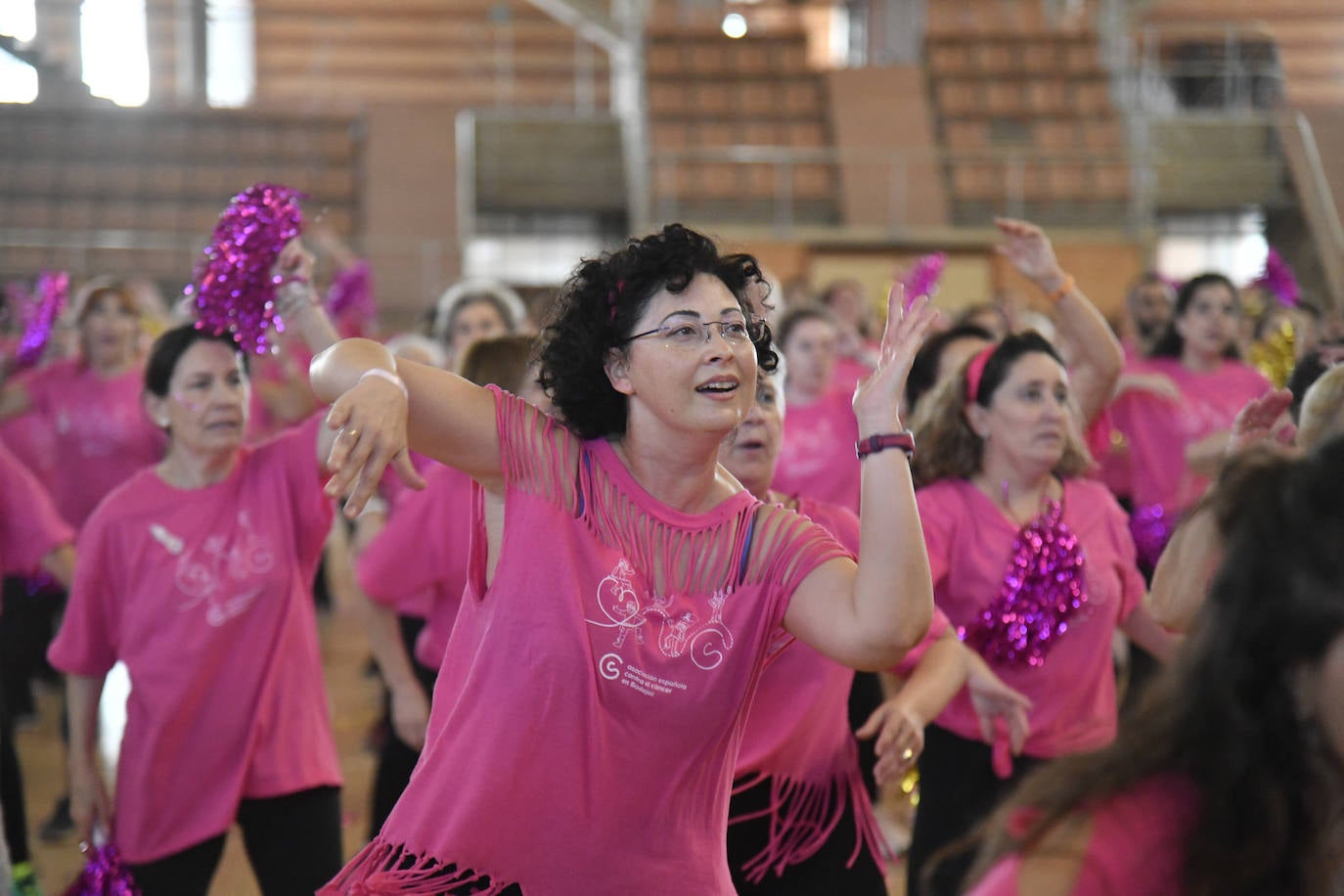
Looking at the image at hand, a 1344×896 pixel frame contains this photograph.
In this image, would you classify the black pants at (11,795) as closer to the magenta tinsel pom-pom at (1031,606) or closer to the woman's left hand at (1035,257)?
the magenta tinsel pom-pom at (1031,606)

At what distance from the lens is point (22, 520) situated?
349cm

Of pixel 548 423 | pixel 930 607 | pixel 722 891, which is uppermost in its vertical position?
pixel 548 423

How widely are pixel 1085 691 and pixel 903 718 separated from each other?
0.81m

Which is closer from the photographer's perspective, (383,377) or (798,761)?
(383,377)

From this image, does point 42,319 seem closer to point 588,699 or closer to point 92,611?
point 92,611

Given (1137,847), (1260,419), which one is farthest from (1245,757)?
(1260,419)

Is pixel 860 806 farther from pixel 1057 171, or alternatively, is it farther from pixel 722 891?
pixel 1057 171

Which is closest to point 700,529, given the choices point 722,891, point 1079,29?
point 722,891

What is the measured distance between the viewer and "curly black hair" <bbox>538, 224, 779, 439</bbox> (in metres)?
2.04

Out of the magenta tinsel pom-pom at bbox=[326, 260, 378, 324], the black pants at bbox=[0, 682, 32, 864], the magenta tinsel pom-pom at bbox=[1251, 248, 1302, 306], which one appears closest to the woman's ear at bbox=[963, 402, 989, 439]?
the black pants at bbox=[0, 682, 32, 864]

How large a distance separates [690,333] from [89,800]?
1.72m

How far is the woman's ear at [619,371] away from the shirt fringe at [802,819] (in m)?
0.85

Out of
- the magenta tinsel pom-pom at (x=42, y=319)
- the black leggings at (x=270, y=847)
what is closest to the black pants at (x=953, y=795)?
the black leggings at (x=270, y=847)

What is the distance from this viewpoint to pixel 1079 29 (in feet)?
47.3
